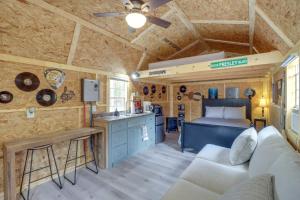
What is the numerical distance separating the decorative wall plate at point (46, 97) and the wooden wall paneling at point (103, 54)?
2.42 feet

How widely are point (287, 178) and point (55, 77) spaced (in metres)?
3.26

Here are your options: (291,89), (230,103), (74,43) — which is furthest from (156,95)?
(291,89)

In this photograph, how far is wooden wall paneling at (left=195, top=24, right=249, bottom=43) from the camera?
3.01 metres

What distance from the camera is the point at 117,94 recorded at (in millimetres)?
4141

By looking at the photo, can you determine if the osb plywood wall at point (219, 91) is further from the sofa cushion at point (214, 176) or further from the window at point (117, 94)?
the sofa cushion at point (214, 176)

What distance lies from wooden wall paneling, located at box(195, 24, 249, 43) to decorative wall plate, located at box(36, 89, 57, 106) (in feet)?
10.7

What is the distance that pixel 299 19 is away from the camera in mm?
1531

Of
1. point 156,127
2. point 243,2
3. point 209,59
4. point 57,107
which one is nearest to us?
point 243,2

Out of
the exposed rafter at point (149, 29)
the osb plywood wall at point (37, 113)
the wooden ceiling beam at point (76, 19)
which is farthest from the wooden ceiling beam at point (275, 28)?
the osb plywood wall at point (37, 113)

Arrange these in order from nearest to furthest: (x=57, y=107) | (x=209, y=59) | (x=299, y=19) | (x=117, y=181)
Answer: (x=299, y=19) → (x=117, y=181) → (x=57, y=107) → (x=209, y=59)

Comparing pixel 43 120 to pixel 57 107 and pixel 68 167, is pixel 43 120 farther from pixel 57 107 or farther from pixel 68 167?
pixel 68 167

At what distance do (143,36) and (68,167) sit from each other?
3090mm

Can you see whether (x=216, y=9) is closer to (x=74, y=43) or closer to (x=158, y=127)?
(x=74, y=43)

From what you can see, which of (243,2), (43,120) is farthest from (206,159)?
(43,120)
